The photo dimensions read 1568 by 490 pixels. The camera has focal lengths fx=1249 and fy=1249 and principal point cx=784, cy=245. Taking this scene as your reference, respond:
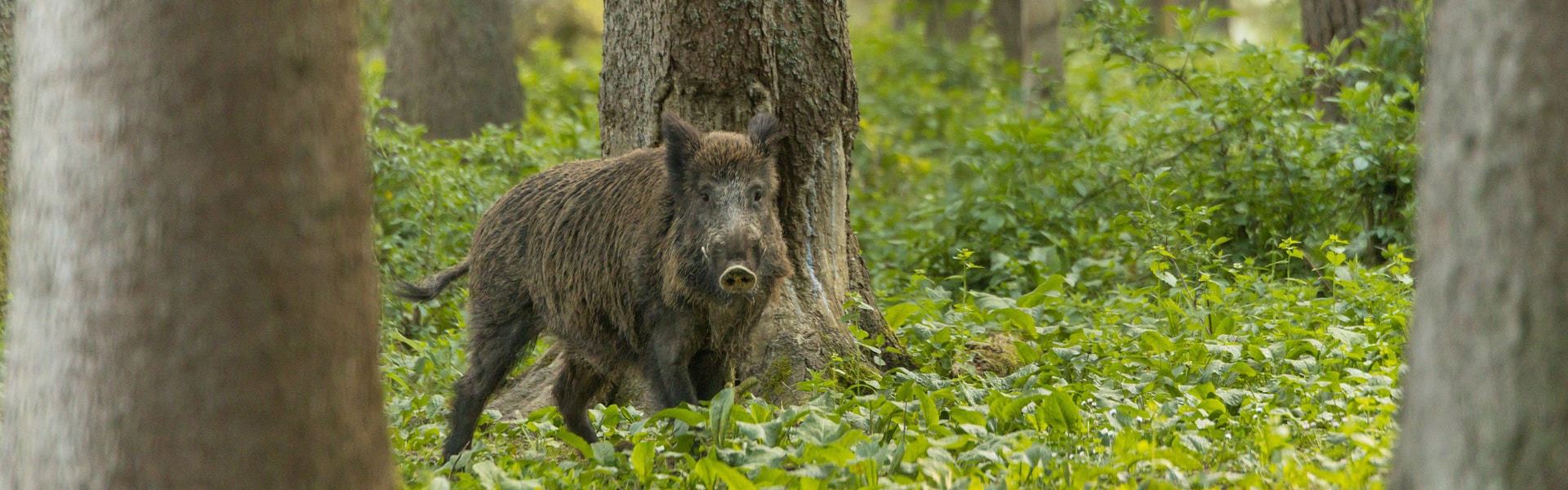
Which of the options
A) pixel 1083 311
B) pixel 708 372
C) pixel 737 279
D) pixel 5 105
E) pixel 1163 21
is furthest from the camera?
pixel 1163 21

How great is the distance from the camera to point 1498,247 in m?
2.27

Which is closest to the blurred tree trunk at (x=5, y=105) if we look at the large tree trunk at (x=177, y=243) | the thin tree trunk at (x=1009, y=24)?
the large tree trunk at (x=177, y=243)

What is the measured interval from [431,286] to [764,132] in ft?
6.20

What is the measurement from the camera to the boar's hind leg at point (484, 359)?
5.42m

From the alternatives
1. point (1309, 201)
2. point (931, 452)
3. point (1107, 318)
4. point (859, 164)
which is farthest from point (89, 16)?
point (859, 164)

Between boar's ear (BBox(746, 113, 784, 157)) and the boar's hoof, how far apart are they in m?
0.59

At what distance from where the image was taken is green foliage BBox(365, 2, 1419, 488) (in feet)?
12.6

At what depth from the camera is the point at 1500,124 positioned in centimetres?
226

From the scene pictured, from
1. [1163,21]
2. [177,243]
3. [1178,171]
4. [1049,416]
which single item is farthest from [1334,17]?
[1163,21]

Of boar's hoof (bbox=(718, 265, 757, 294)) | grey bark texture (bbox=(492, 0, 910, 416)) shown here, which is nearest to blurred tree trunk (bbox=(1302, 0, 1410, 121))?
grey bark texture (bbox=(492, 0, 910, 416))

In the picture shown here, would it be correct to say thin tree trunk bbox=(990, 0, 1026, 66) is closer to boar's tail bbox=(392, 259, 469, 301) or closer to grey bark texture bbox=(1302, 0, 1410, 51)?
grey bark texture bbox=(1302, 0, 1410, 51)

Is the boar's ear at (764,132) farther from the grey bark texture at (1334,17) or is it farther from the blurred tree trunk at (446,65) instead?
the blurred tree trunk at (446,65)

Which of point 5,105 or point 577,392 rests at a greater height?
point 5,105

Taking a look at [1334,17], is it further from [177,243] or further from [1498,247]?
[177,243]
